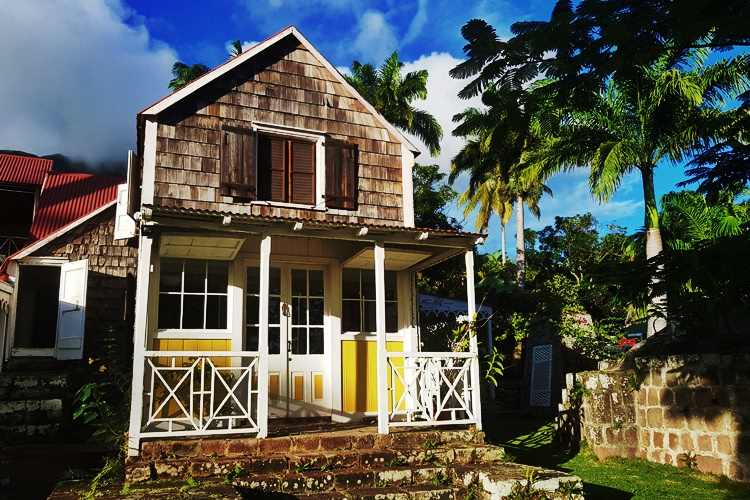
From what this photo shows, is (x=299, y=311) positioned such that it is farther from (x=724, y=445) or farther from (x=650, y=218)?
(x=650, y=218)

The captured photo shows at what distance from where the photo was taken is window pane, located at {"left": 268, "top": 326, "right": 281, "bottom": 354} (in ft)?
28.0

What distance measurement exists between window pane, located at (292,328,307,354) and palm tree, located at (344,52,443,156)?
52.5 ft

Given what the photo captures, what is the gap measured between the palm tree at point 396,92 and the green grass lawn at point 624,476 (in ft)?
52.6

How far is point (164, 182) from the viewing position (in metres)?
8.10

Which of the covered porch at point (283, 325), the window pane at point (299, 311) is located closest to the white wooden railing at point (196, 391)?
the covered porch at point (283, 325)

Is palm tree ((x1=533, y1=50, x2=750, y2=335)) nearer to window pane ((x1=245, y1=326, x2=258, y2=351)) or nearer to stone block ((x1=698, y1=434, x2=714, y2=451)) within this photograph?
stone block ((x1=698, y1=434, x2=714, y2=451))

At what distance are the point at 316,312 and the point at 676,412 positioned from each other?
5.35m

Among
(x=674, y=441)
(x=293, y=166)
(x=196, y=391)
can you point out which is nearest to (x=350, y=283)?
(x=293, y=166)

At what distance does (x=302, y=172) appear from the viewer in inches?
357

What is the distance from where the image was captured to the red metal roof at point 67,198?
46.9ft

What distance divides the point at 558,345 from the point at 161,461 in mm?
10367

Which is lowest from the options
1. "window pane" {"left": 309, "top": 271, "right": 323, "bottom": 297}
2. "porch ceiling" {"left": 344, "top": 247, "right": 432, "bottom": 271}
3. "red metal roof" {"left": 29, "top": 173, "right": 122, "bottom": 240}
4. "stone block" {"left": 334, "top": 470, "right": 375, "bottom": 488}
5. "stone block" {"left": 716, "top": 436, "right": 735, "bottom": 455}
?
"stone block" {"left": 334, "top": 470, "right": 375, "bottom": 488}

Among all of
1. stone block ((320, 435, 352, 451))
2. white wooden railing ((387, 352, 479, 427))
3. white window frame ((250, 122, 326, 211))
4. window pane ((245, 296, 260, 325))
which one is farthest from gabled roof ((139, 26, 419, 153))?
stone block ((320, 435, 352, 451))

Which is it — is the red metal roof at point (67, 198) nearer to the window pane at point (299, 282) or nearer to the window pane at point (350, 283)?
the window pane at point (299, 282)
